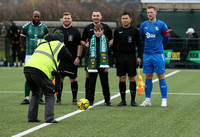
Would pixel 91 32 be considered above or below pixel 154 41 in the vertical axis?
above

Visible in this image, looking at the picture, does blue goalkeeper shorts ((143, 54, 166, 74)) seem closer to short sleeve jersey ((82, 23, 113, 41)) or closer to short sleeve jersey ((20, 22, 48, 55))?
short sleeve jersey ((82, 23, 113, 41))

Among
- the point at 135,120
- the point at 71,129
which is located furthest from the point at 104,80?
the point at 71,129

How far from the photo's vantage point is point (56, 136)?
7.80 metres

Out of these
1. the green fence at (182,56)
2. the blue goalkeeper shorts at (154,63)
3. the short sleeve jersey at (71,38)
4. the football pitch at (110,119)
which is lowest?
the football pitch at (110,119)

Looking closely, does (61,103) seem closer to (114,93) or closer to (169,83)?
(114,93)

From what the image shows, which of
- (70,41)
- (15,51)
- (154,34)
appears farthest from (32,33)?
(15,51)

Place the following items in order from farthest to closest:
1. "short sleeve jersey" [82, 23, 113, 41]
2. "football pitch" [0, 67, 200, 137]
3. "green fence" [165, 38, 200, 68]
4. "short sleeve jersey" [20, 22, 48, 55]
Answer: "green fence" [165, 38, 200, 68] → "short sleeve jersey" [20, 22, 48, 55] → "short sleeve jersey" [82, 23, 113, 41] → "football pitch" [0, 67, 200, 137]

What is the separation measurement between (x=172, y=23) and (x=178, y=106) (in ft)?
56.6

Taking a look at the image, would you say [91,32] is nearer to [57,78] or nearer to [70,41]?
[70,41]

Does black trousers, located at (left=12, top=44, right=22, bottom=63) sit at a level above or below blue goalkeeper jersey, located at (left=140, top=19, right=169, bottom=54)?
below

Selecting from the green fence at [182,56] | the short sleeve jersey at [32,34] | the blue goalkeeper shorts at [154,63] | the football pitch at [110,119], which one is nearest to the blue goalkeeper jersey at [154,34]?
the blue goalkeeper shorts at [154,63]

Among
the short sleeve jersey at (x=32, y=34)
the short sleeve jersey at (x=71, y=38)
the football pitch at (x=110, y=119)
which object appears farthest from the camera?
the short sleeve jersey at (x=32, y=34)

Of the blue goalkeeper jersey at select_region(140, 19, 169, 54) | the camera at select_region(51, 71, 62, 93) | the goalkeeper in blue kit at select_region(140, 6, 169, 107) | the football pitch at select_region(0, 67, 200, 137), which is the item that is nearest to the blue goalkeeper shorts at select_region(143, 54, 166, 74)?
the goalkeeper in blue kit at select_region(140, 6, 169, 107)

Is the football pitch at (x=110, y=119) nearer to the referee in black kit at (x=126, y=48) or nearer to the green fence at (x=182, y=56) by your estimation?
the referee in black kit at (x=126, y=48)
